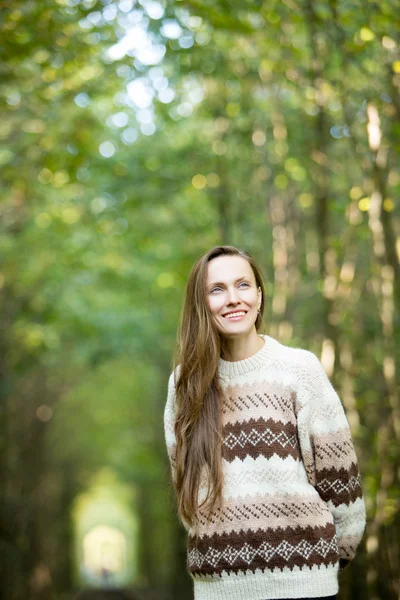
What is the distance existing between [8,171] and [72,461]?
735 inches

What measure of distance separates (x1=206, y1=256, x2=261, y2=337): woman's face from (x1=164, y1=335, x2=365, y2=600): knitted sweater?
7.8 inches

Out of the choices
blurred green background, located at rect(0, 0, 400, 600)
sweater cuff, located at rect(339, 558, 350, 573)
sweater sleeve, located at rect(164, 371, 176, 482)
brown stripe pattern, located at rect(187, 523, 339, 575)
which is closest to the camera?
brown stripe pattern, located at rect(187, 523, 339, 575)

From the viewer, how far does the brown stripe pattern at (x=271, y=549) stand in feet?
9.38

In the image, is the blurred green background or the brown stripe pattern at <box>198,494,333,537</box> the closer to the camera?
the brown stripe pattern at <box>198,494,333,537</box>

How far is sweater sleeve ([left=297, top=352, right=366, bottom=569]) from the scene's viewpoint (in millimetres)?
2938

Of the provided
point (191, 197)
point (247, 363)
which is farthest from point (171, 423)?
A: point (191, 197)

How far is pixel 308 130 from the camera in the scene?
884cm

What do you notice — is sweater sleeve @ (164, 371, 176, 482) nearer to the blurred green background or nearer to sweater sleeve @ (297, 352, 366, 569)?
the blurred green background

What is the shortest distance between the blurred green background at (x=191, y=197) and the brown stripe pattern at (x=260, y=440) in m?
0.47

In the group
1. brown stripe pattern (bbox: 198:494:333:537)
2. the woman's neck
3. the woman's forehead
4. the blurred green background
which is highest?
the blurred green background

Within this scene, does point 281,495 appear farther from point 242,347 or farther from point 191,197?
point 191,197

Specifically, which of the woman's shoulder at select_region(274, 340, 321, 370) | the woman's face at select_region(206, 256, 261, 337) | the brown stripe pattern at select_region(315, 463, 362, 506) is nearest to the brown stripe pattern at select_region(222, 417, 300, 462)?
the brown stripe pattern at select_region(315, 463, 362, 506)

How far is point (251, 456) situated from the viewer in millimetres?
2965

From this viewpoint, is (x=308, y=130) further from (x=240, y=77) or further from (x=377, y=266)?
(x=377, y=266)
